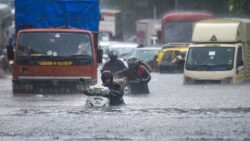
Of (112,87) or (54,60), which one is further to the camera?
(54,60)

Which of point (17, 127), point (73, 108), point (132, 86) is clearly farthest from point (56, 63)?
point (17, 127)

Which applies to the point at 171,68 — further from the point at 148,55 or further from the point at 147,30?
the point at 147,30

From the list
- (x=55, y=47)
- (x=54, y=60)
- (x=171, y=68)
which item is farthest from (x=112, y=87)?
(x=171, y=68)

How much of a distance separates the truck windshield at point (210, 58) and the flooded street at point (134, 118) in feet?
14.1

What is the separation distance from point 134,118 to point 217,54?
15.2 m

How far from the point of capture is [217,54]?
3425cm

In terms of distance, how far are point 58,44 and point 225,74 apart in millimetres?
8507

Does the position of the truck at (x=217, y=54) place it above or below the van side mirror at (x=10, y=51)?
below

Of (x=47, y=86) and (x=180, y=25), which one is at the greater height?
(x=47, y=86)

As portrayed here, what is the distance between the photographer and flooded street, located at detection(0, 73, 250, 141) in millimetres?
15875

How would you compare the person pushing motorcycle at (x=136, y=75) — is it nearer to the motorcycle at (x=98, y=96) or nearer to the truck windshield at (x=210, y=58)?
the motorcycle at (x=98, y=96)

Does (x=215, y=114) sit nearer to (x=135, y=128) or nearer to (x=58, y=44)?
(x=135, y=128)

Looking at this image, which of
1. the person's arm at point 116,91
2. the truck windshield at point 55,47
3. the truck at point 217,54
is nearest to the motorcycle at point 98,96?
the person's arm at point 116,91

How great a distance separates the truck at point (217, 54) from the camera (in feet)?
111
